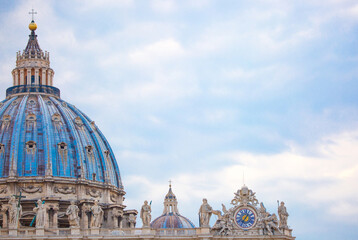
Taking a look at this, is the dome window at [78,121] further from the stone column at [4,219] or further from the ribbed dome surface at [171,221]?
the ribbed dome surface at [171,221]

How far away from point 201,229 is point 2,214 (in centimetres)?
3301

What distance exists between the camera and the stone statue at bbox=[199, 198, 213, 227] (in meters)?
92.9

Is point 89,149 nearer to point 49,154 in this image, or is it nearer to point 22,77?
point 49,154

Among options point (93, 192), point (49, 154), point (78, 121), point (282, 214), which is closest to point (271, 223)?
point (282, 214)

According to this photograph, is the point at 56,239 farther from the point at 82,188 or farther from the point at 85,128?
the point at 85,128

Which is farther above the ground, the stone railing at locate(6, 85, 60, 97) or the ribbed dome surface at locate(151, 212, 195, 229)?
the stone railing at locate(6, 85, 60, 97)

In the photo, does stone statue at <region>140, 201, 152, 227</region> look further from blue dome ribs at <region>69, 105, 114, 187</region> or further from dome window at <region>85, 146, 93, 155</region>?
dome window at <region>85, 146, 93, 155</region>

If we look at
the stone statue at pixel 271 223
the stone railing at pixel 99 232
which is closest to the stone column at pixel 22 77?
the stone railing at pixel 99 232

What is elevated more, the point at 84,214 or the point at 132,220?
the point at 84,214

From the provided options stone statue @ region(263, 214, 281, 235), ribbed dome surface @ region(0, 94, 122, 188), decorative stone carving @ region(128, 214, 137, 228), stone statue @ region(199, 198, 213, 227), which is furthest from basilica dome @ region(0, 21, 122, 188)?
stone statue @ region(263, 214, 281, 235)

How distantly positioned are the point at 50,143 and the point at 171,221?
4294 cm

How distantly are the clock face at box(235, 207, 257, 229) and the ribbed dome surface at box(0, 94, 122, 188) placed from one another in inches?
1407

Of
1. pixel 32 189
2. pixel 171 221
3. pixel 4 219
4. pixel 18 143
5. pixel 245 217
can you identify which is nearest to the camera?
pixel 245 217

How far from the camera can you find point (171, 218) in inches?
6476
